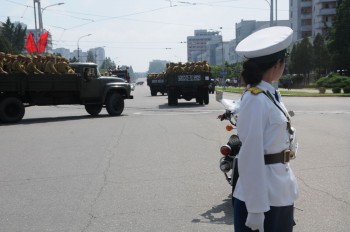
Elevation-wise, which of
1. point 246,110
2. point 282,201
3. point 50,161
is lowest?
point 50,161

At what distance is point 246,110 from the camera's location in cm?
257

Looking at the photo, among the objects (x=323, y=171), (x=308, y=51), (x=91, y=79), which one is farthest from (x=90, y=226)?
(x=308, y=51)

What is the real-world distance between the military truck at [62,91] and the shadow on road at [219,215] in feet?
44.0

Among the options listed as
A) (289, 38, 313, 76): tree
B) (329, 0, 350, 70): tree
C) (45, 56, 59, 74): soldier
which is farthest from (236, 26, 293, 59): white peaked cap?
(289, 38, 313, 76): tree

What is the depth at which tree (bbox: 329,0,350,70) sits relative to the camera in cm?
6475

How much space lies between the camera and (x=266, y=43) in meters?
2.71

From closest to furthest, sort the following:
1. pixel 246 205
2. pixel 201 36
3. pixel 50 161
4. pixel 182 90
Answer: pixel 246 205 < pixel 50 161 < pixel 182 90 < pixel 201 36

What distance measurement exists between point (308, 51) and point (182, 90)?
4836cm

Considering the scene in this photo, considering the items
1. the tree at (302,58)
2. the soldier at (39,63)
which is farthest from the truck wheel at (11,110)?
the tree at (302,58)

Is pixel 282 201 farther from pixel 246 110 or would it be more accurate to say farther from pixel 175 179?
pixel 175 179

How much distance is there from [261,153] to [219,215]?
3.05m

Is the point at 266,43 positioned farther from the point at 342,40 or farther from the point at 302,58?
the point at 302,58

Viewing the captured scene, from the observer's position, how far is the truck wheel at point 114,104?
20.1 metres

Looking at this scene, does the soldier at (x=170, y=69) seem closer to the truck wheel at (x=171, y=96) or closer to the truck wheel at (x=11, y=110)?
the truck wheel at (x=171, y=96)
